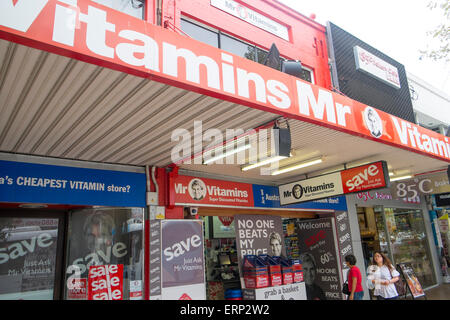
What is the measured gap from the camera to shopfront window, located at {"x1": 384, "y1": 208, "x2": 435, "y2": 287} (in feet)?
39.1

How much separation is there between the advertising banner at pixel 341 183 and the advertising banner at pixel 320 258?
8.64ft

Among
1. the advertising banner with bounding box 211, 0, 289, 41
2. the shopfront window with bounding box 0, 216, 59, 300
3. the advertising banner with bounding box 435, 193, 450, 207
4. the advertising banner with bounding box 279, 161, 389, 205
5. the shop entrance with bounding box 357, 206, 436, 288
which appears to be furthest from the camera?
the advertising banner with bounding box 435, 193, 450, 207

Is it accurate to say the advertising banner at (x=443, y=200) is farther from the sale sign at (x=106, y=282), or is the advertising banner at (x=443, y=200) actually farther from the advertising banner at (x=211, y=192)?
the sale sign at (x=106, y=282)

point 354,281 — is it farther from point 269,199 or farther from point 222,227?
point 222,227

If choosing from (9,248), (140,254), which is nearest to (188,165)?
(140,254)

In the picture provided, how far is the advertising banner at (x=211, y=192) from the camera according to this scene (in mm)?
6824

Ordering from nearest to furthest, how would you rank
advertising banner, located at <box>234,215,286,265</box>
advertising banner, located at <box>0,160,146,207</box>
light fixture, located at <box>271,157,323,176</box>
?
advertising banner, located at <box>0,160,146,207</box> < light fixture, located at <box>271,157,323,176</box> < advertising banner, located at <box>234,215,286,265</box>

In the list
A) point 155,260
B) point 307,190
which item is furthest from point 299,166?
point 155,260

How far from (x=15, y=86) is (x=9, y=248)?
3.11 meters

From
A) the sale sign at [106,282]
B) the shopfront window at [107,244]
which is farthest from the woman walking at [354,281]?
the sale sign at [106,282]

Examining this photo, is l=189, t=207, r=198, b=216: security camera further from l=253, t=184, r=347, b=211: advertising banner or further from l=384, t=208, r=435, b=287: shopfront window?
l=384, t=208, r=435, b=287: shopfront window

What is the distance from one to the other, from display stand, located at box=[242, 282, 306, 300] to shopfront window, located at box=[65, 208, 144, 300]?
2.45 m

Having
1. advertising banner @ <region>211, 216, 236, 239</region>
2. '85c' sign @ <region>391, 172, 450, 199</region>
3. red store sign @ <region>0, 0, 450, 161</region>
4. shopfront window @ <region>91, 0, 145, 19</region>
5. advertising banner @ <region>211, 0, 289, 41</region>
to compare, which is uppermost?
advertising banner @ <region>211, 0, 289, 41</region>

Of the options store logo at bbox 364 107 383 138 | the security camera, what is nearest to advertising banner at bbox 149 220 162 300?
the security camera
